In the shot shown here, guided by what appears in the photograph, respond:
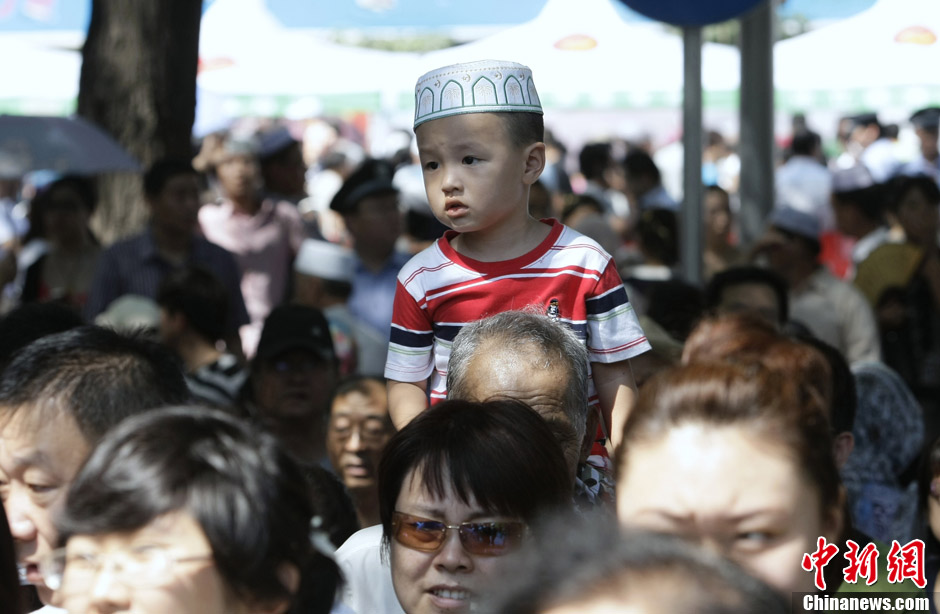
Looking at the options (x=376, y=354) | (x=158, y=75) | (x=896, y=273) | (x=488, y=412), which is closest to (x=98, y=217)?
Result: (x=158, y=75)

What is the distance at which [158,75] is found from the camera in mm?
7922

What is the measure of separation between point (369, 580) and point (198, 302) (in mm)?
2912

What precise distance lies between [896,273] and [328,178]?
812 cm

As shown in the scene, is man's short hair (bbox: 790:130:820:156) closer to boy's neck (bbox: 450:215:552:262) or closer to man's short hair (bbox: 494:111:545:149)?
man's short hair (bbox: 494:111:545:149)

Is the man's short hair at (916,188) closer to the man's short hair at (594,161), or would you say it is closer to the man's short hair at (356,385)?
the man's short hair at (356,385)

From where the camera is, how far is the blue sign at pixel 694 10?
20.5 feet

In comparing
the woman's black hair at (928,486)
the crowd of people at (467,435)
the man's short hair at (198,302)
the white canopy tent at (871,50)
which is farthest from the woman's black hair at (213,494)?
the white canopy tent at (871,50)

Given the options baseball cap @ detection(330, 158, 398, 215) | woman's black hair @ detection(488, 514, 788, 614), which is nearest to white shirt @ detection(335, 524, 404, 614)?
woman's black hair @ detection(488, 514, 788, 614)

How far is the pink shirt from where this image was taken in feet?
26.5

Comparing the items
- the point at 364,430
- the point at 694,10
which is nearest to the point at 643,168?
the point at 694,10

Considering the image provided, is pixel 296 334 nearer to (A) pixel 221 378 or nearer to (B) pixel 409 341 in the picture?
(A) pixel 221 378

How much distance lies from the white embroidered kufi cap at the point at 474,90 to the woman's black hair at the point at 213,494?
1.41 metres

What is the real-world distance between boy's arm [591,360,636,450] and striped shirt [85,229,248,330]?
3.59 m

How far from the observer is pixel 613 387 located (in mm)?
3287
